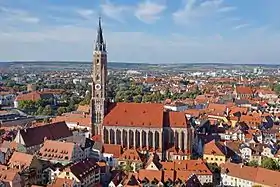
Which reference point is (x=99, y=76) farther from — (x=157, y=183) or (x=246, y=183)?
(x=246, y=183)

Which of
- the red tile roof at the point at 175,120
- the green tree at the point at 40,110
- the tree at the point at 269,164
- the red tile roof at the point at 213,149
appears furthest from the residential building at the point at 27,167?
the green tree at the point at 40,110

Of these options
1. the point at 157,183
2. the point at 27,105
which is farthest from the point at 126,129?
the point at 27,105

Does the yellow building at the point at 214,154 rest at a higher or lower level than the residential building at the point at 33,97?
higher

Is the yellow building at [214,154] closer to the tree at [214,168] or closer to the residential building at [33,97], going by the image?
the tree at [214,168]

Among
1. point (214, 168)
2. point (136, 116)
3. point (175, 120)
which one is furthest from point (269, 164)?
point (136, 116)

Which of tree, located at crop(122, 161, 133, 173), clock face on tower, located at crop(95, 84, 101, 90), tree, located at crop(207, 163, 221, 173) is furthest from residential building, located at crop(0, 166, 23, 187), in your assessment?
tree, located at crop(207, 163, 221, 173)

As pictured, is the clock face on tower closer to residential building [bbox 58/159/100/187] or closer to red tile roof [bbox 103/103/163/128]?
red tile roof [bbox 103/103/163/128]

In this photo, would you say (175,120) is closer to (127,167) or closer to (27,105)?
(127,167)

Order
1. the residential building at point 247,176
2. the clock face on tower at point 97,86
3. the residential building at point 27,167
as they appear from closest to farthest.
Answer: the residential building at point 247,176 < the residential building at point 27,167 < the clock face on tower at point 97,86
